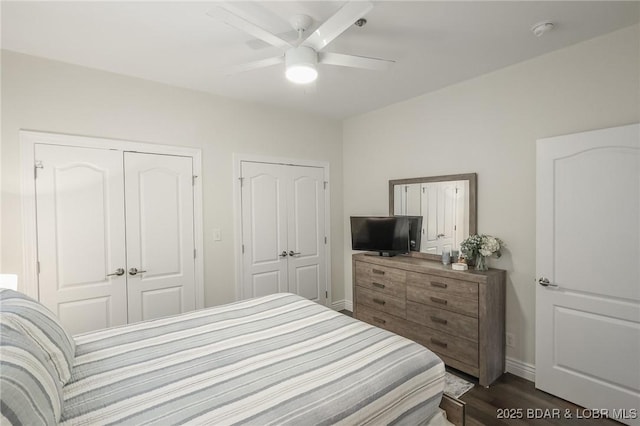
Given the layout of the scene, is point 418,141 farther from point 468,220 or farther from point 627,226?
point 627,226

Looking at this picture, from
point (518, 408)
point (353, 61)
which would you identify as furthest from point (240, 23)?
point (518, 408)

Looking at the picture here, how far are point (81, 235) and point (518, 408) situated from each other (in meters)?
3.72

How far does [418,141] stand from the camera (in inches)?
133

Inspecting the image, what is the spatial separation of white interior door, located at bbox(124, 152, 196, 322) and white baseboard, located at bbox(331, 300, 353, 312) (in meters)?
1.97

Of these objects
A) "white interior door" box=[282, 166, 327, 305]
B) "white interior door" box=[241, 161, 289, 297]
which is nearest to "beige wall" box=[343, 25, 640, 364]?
"white interior door" box=[282, 166, 327, 305]

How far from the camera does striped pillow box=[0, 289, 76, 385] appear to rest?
3.95ft

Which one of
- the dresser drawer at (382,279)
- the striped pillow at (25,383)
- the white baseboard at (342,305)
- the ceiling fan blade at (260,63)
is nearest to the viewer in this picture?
the striped pillow at (25,383)

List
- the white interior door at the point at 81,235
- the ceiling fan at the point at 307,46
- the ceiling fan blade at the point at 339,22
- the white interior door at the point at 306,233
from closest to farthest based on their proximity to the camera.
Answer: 1. the ceiling fan blade at the point at 339,22
2. the ceiling fan at the point at 307,46
3. the white interior door at the point at 81,235
4. the white interior door at the point at 306,233

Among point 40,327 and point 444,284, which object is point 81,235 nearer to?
point 40,327

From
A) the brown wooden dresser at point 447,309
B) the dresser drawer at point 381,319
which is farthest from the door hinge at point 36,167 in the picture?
the dresser drawer at point 381,319

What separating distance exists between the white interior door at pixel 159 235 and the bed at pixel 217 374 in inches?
40.1

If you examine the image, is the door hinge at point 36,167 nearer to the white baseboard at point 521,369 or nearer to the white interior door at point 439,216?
the white interior door at point 439,216

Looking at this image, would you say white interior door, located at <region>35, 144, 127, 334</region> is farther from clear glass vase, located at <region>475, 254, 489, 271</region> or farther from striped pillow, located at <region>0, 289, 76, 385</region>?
clear glass vase, located at <region>475, 254, 489, 271</region>

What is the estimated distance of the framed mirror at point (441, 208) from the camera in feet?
9.66
